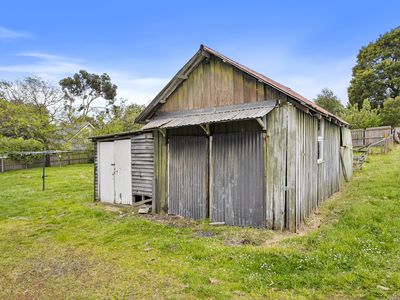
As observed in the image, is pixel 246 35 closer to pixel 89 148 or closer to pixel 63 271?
pixel 63 271

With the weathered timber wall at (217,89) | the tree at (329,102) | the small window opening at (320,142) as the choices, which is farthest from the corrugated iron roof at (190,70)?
the tree at (329,102)

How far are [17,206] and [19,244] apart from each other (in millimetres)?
4597

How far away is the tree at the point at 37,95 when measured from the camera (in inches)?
964

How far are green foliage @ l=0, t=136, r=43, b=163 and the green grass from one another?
16.9 meters

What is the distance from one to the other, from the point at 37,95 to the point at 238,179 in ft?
87.5

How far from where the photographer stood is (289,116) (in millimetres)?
6074

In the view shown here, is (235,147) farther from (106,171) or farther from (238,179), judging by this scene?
(106,171)

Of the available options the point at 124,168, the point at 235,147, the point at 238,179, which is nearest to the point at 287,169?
the point at 238,179

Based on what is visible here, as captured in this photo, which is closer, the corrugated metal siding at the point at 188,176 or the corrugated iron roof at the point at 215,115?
the corrugated iron roof at the point at 215,115

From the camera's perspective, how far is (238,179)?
6723 millimetres

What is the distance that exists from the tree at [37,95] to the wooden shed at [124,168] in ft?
63.6

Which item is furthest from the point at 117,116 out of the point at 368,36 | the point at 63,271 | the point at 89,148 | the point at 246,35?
the point at 368,36

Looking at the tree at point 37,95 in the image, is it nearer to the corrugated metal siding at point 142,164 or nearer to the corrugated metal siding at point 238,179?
the corrugated metal siding at point 142,164

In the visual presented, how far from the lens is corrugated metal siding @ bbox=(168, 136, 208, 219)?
24.3 ft
